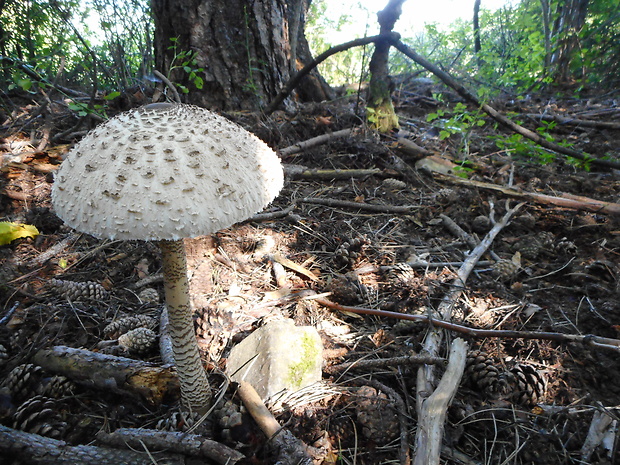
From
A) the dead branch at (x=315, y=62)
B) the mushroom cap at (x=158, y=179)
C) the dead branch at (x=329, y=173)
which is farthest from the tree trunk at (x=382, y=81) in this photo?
the mushroom cap at (x=158, y=179)

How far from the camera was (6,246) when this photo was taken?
9.77ft

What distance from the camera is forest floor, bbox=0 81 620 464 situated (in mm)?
1797

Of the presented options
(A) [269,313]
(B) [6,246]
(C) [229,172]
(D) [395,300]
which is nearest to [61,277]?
(B) [6,246]

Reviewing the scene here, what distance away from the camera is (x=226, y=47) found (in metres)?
4.83

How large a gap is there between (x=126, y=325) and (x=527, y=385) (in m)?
2.58

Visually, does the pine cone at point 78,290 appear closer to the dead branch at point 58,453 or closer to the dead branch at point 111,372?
Answer: the dead branch at point 111,372

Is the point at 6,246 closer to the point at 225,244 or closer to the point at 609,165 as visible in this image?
the point at 225,244

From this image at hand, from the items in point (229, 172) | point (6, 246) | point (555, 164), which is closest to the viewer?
point (229, 172)

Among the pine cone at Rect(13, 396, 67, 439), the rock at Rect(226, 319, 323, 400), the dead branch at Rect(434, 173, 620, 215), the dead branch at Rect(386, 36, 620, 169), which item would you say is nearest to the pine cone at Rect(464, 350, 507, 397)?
the rock at Rect(226, 319, 323, 400)

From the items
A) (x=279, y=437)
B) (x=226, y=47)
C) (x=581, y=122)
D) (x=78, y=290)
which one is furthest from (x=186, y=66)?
(x=581, y=122)

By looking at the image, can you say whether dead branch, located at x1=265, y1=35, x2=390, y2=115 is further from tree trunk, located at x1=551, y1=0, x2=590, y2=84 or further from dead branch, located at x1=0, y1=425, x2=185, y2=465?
tree trunk, located at x1=551, y1=0, x2=590, y2=84

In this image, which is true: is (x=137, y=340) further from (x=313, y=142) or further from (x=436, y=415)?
(x=313, y=142)

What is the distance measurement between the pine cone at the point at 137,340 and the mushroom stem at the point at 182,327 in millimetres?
545

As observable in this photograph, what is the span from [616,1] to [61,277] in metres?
10.6
